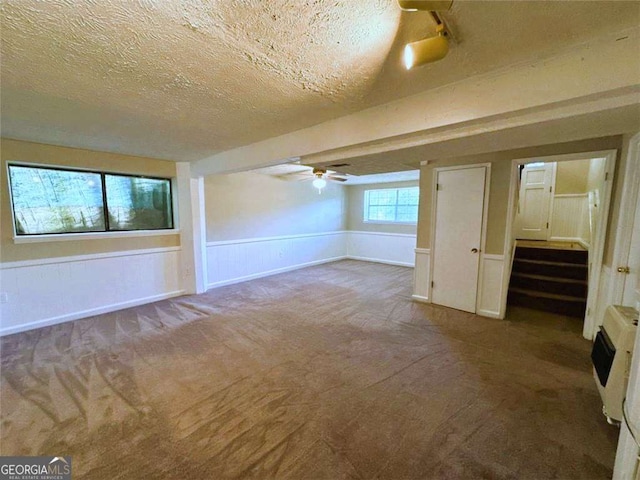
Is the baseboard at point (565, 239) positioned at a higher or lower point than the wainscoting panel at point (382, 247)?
higher

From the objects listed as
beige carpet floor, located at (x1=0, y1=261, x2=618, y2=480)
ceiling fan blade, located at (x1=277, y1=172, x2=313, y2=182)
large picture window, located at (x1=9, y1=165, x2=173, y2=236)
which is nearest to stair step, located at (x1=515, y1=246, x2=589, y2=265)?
beige carpet floor, located at (x1=0, y1=261, x2=618, y2=480)

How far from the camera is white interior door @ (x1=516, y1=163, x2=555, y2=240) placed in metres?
5.58

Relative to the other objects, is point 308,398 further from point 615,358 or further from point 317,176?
point 317,176

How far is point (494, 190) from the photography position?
3.47 m

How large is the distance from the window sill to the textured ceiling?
1.57 m

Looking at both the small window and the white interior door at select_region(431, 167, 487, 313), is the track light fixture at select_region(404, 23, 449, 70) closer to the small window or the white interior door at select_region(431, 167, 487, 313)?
the white interior door at select_region(431, 167, 487, 313)

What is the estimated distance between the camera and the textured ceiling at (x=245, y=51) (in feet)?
3.64

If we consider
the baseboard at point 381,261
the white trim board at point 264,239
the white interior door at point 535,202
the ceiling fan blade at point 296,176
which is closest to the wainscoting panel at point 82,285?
the white trim board at point 264,239

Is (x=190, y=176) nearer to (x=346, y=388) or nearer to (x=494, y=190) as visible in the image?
(x=346, y=388)

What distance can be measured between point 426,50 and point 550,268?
4399mm

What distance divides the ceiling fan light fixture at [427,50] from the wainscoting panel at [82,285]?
437 centimetres

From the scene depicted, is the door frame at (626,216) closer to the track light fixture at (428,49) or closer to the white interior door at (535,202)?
the track light fixture at (428,49)

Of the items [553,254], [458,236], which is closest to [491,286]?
[458,236]

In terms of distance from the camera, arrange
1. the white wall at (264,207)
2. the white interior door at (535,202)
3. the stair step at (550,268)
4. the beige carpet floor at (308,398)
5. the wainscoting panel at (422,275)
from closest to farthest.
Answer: the beige carpet floor at (308,398) < the stair step at (550,268) < the wainscoting panel at (422,275) < the white wall at (264,207) < the white interior door at (535,202)
